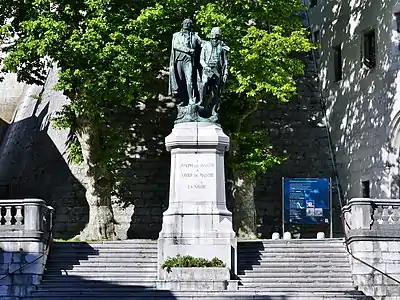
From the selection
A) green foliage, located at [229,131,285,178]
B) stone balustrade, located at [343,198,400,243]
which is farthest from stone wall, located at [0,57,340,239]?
stone balustrade, located at [343,198,400,243]

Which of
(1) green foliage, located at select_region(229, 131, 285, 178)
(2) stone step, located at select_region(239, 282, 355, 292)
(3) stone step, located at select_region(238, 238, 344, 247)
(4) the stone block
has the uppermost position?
(1) green foliage, located at select_region(229, 131, 285, 178)

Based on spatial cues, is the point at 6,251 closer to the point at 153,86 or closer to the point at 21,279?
the point at 21,279

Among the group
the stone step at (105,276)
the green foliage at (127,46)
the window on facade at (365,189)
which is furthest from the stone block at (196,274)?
the window on facade at (365,189)

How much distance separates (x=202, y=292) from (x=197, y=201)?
2.65 meters

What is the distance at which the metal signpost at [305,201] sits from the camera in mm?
32562

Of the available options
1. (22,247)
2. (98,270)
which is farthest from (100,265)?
(22,247)

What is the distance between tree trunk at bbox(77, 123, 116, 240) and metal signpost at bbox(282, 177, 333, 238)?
18.4 feet

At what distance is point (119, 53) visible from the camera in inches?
1184

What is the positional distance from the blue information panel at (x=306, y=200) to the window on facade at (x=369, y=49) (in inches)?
206

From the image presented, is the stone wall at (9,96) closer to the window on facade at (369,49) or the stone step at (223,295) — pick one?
the window on facade at (369,49)

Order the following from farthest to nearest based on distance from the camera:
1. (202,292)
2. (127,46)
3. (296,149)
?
(296,149) < (127,46) < (202,292)

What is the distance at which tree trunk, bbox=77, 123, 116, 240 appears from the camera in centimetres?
3192

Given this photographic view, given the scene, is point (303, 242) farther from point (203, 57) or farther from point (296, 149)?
point (296, 149)

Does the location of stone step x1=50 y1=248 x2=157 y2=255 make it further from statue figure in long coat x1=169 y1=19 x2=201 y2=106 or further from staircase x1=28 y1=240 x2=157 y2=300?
statue figure in long coat x1=169 y1=19 x2=201 y2=106
